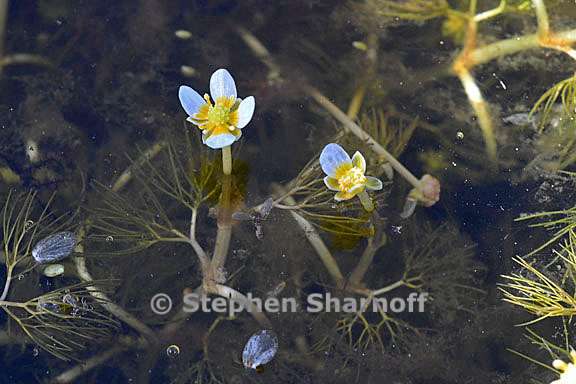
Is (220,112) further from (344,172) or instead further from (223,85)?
(344,172)

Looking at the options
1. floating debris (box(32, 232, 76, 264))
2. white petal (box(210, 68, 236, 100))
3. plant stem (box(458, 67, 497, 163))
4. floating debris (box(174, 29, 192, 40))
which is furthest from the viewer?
floating debris (box(174, 29, 192, 40))

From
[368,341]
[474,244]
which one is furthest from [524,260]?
[368,341]

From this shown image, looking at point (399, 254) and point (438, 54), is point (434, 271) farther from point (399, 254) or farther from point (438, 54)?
point (438, 54)

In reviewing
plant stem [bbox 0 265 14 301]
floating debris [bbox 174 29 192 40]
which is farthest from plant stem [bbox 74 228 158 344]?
floating debris [bbox 174 29 192 40]

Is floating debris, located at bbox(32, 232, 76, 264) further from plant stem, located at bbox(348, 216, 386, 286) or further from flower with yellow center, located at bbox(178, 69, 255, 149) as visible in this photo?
plant stem, located at bbox(348, 216, 386, 286)

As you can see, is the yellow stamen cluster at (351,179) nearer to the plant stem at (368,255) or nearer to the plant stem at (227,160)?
the plant stem at (368,255)

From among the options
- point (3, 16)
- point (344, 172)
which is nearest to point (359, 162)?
point (344, 172)
